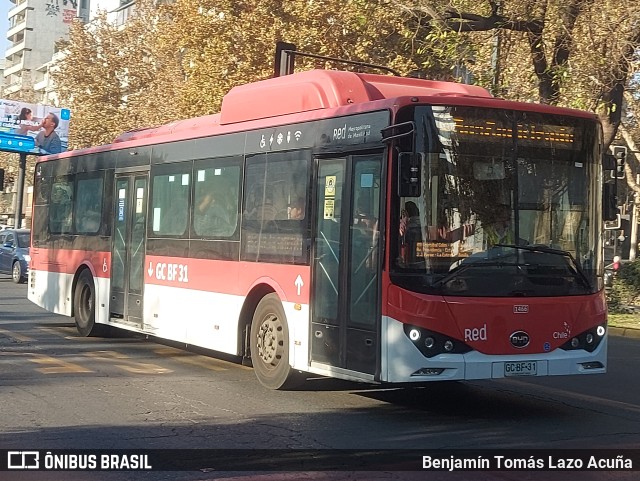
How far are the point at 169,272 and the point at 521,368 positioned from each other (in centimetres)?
593

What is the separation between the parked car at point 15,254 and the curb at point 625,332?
18.5 meters

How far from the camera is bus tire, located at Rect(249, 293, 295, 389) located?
10.9 m

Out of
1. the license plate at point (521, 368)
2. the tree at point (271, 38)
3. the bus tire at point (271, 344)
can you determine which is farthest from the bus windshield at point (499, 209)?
the tree at point (271, 38)

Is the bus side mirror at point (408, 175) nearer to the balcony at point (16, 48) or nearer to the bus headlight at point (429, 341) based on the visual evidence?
the bus headlight at point (429, 341)

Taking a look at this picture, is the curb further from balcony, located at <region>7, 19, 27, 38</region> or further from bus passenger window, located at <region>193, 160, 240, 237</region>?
balcony, located at <region>7, 19, 27, 38</region>

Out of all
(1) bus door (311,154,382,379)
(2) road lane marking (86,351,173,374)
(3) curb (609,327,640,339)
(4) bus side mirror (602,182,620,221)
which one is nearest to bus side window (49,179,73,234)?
(2) road lane marking (86,351,173,374)

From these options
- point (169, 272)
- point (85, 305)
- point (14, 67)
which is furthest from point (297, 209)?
point (14, 67)

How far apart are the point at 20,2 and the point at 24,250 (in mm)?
92064

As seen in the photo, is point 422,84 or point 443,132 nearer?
point 443,132

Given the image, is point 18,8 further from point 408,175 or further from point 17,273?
point 408,175

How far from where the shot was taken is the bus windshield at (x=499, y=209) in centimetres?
920

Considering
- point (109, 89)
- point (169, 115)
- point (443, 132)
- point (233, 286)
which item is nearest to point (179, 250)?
point (233, 286)

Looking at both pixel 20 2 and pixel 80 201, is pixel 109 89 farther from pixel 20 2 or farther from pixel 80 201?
pixel 20 2

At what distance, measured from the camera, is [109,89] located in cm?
4725
